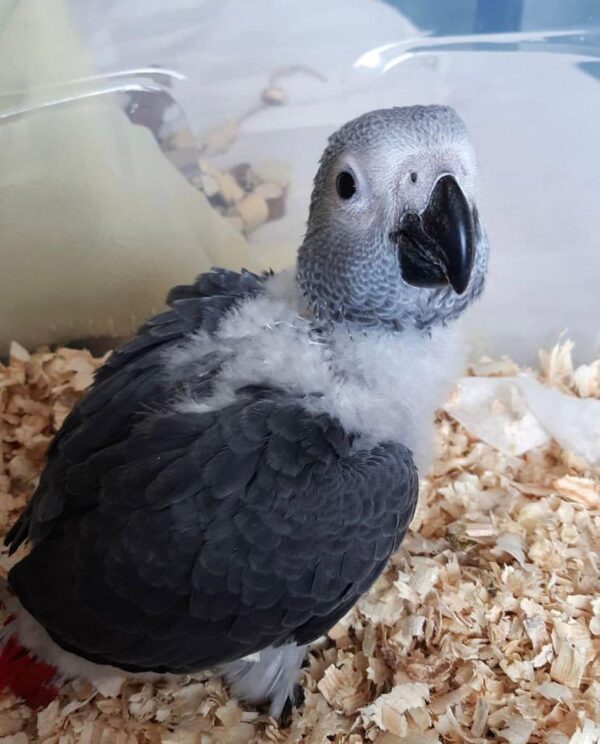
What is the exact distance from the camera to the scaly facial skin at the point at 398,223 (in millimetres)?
784

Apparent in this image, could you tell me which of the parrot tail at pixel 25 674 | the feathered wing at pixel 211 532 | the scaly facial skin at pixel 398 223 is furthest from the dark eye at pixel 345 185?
the parrot tail at pixel 25 674

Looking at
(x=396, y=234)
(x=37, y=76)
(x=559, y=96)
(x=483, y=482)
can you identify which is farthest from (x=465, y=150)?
(x=37, y=76)

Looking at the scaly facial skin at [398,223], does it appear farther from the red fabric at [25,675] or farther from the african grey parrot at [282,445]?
the red fabric at [25,675]

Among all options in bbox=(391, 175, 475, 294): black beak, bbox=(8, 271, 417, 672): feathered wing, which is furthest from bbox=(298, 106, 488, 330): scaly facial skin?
bbox=(8, 271, 417, 672): feathered wing

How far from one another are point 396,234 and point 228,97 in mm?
873

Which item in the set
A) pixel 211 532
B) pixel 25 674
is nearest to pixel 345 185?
pixel 211 532

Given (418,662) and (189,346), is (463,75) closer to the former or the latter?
(189,346)

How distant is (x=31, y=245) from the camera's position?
1432 mm

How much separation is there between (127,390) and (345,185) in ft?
1.32

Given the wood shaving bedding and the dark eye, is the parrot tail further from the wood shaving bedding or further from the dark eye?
the dark eye

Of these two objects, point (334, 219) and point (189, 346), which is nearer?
point (334, 219)

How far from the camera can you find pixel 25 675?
3.47 ft

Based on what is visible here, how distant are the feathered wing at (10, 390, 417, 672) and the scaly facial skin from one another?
0.17 metres

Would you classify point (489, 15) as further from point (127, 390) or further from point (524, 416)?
point (127, 390)
